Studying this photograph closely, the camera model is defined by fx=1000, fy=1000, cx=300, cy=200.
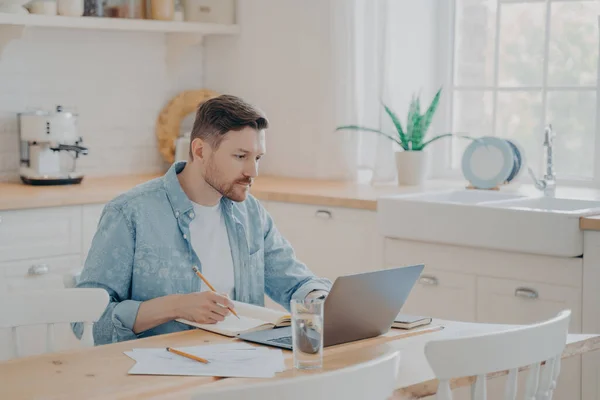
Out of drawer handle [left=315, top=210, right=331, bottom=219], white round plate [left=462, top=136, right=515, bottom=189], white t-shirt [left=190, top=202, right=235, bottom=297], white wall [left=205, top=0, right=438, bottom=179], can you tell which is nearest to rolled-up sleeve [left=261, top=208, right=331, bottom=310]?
white t-shirt [left=190, top=202, right=235, bottom=297]

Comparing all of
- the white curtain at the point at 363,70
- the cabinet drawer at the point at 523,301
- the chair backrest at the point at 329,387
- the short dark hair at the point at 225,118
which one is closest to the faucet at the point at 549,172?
the cabinet drawer at the point at 523,301

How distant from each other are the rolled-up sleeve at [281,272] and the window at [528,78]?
70.9 inches

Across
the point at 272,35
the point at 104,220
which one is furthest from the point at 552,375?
the point at 272,35

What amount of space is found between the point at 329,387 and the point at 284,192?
2.54m

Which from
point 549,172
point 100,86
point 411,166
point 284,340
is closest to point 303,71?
point 411,166

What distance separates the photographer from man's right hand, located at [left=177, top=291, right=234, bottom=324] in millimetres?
2205

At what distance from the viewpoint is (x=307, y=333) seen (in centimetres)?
185

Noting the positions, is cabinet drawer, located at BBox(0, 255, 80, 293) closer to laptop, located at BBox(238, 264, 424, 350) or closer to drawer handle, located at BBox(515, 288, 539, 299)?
drawer handle, located at BBox(515, 288, 539, 299)

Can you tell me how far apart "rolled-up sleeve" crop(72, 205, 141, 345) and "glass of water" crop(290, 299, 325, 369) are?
0.59 metres

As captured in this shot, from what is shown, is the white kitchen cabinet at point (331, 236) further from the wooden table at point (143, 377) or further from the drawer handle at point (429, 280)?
the wooden table at point (143, 377)

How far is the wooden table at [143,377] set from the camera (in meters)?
1.73

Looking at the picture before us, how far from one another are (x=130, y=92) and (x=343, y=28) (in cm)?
105

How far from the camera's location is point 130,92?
464 centimetres

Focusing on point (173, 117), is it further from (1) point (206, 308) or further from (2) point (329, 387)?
(2) point (329, 387)
